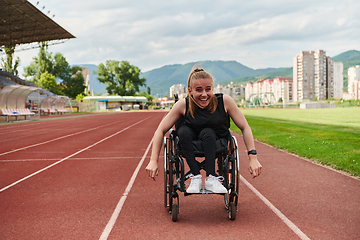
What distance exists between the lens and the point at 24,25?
36.7m

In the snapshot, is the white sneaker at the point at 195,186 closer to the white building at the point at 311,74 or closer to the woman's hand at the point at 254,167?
the woman's hand at the point at 254,167

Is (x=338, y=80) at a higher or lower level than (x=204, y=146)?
higher

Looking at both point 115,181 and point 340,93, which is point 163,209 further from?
point 340,93

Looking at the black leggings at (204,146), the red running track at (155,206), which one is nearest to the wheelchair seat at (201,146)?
the black leggings at (204,146)

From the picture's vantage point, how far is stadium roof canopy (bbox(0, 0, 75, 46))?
3041 centimetres

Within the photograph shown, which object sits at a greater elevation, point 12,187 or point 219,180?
point 219,180

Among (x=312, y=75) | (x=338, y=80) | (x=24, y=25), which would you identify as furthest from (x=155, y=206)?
(x=338, y=80)

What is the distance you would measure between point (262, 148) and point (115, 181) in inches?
213

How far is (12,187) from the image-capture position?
4996 mm

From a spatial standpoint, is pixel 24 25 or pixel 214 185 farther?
pixel 24 25

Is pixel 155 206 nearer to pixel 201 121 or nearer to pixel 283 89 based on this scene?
pixel 201 121

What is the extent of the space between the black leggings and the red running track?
24.4 inches

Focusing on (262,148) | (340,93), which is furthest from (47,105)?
(340,93)

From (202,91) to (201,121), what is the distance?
1.06 feet
